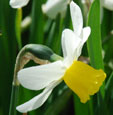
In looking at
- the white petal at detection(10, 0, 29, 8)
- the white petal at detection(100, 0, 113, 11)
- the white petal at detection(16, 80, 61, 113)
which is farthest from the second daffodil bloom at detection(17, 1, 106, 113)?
the white petal at detection(100, 0, 113, 11)

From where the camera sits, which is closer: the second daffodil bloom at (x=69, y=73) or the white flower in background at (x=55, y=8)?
the second daffodil bloom at (x=69, y=73)

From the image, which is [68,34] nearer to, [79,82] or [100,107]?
[79,82]

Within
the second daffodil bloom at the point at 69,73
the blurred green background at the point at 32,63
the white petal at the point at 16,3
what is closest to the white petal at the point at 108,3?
the blurred green background at the point at 32,63

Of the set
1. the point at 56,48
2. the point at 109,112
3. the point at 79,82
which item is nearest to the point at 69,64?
the point at 79,82

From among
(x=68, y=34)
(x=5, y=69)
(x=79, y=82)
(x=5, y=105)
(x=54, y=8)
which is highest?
(x=68, y=34)

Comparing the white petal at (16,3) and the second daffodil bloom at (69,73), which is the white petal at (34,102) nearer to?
the second daffodil bloom at (69,73)

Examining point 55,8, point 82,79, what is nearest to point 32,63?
point 55,8

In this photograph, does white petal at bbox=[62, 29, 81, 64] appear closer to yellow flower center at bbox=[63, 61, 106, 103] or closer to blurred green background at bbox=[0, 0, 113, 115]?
yellow flower center at bbox=[63, 61, 106, 103]

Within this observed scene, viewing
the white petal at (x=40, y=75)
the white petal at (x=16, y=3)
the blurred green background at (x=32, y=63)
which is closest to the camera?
the white petal at (x=40, y=75)
